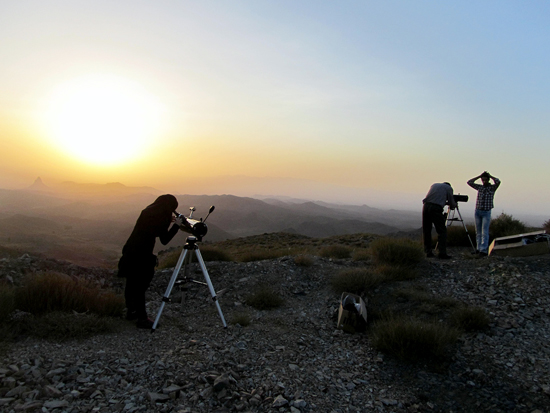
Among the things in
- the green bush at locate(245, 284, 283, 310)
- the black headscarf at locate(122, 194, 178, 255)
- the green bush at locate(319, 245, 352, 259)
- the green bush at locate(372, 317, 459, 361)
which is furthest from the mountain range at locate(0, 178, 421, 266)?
the green bush at locate(372, 317, 459, 361)

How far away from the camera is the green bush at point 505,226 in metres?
11.8

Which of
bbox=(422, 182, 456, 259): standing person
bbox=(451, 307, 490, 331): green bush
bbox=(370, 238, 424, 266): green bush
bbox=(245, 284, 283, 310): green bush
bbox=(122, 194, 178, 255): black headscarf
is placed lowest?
bbox=(245, 284, 283, 310): green bush

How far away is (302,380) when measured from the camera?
383 cm

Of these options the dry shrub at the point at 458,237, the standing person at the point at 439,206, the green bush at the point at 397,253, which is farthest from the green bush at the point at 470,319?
the dry shrub at the point at 458,237

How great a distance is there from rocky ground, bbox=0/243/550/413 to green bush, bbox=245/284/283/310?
35cm

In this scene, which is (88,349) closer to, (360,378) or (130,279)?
(130,279)

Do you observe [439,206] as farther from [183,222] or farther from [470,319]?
[183,222]

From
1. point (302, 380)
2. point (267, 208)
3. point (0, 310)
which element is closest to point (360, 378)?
point (302, 380)

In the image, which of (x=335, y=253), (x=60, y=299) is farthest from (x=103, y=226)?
(x=60, y=299)

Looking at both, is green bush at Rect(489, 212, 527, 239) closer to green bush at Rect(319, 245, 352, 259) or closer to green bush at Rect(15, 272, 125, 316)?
green bush at Rect(319, 245, 352, 259)

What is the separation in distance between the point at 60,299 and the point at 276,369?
388 centimetres

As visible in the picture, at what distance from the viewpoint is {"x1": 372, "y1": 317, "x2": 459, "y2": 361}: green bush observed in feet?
14.2

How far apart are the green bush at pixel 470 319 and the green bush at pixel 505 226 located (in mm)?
7978

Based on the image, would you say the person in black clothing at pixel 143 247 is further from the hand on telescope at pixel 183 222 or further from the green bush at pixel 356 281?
the green bush at pixel 356 281
